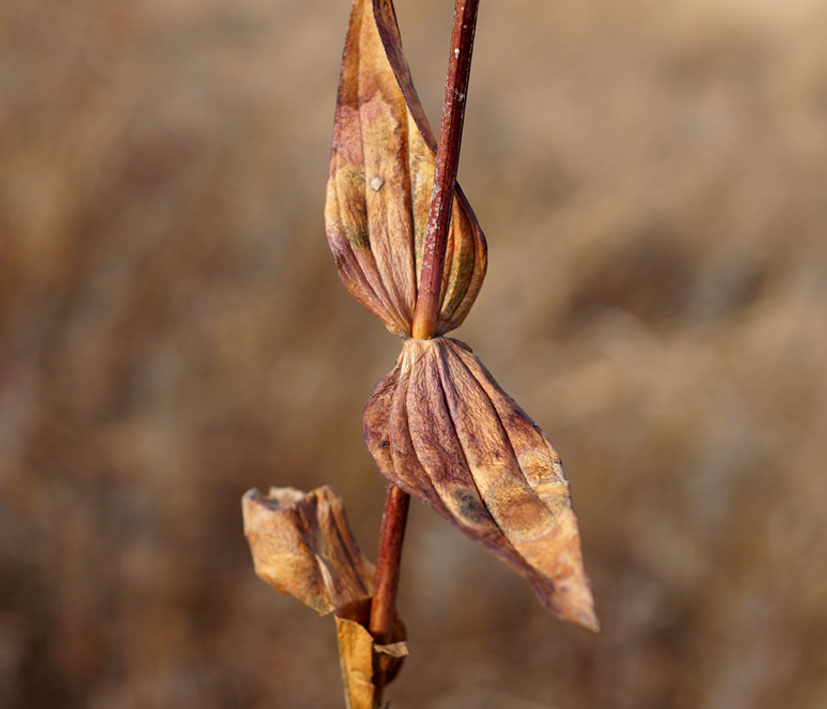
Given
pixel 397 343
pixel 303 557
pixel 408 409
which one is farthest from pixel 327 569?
pixel 397 343

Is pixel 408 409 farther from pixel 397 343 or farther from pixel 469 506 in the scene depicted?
pixel 397 343

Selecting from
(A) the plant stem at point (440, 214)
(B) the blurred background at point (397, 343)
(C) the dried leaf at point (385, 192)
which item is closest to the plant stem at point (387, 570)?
(A) the plant stem at point (440, 214)

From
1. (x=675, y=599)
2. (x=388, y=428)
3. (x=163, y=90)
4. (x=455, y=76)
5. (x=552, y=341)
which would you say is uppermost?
(x=163, y=90)

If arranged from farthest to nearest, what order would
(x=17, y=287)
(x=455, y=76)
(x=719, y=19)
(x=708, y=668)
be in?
(x=719, y=19) → (x=17, y=287) → (x=708, y=668) → (x=455, y=76)

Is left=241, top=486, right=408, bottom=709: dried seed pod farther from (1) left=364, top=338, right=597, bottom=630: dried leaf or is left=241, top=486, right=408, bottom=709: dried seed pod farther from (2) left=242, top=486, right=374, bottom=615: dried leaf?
(1) left=364, top=338, right=597, bottom=630: dried leaf

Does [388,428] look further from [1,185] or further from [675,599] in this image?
[1,185]

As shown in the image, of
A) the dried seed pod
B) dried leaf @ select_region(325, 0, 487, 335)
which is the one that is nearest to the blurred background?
the dried seed pod

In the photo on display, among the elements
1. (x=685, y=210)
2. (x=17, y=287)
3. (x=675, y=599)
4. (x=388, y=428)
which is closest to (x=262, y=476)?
(x=17, y=287)
